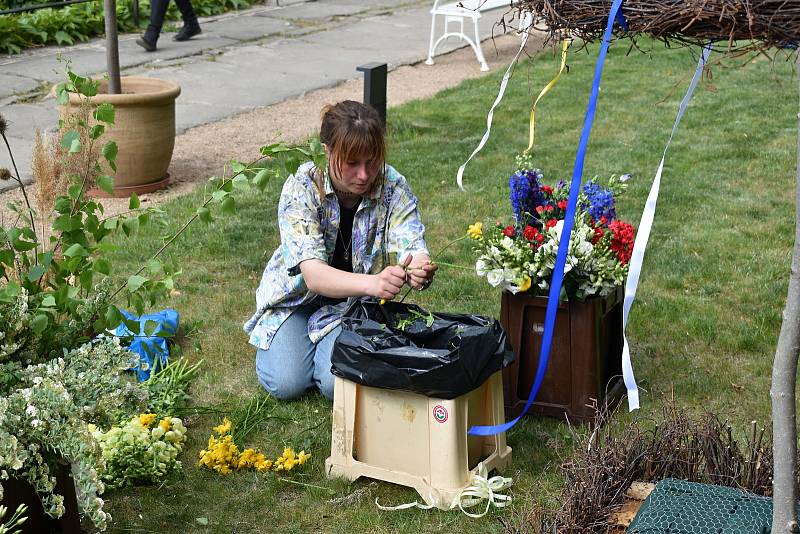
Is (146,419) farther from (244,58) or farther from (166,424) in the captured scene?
(244,58)

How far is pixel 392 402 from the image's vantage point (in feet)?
10.5

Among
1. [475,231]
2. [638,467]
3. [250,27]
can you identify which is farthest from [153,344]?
[250,27]

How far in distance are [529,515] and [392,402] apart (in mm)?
717

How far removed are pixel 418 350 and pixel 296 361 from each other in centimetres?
86

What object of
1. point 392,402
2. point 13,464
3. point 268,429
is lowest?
point 268,429

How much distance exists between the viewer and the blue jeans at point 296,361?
12.5ft

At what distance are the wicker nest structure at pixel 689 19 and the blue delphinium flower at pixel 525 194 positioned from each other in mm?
1663

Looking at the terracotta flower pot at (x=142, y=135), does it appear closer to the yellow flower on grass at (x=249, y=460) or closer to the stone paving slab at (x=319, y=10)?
the yellow flower on grass at (x=249, y=460)

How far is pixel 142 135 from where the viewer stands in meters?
6.31

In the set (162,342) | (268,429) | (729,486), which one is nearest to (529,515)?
(729,486)

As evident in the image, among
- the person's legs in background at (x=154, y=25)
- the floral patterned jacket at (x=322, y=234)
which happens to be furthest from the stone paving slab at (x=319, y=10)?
the floral patterned jacket at (x=322, y=234)

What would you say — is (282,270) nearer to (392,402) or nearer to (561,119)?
(392,402)

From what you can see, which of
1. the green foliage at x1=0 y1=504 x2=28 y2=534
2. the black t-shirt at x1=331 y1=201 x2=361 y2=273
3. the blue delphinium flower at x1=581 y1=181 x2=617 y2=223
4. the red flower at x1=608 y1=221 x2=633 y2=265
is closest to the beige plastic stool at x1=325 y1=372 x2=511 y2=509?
the black t-shirt at x1=331 y1=201 x2=361 y2=273

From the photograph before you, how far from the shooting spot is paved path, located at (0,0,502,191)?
27.5 ft
